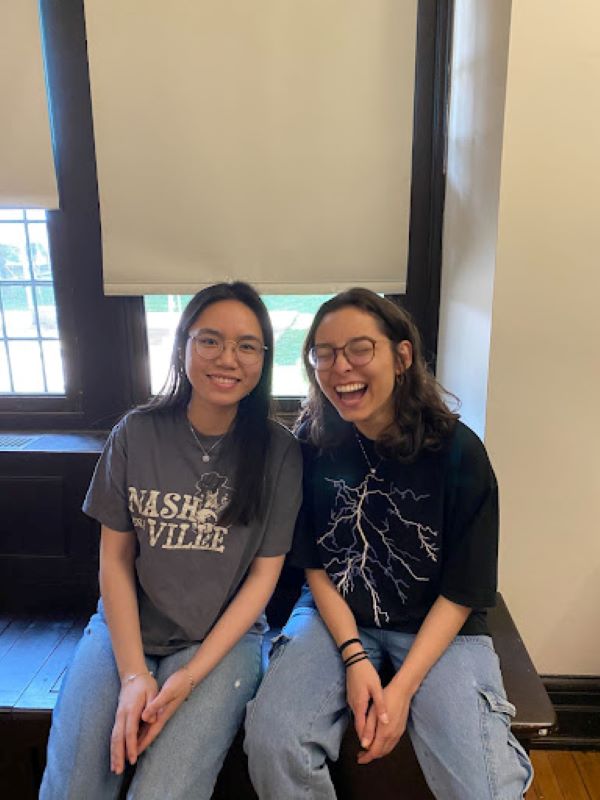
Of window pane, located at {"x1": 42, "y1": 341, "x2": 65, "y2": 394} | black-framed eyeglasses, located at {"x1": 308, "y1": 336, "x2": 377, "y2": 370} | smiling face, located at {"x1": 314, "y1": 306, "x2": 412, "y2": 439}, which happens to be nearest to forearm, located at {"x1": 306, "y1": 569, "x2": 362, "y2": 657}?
smiling face, located at {"x1": 314, "y1": 306, "x2": 412, "y2": 439}

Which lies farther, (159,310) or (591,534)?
(159,310)

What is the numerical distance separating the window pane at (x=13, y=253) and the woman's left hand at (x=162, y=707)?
4.49 ft

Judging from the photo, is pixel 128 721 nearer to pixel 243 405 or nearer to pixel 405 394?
pixel 243 405

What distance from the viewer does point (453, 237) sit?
66.8 inches

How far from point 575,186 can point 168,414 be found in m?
1.05

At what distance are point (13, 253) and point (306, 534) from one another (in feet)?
4.38

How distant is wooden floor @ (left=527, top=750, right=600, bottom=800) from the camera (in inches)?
58.4

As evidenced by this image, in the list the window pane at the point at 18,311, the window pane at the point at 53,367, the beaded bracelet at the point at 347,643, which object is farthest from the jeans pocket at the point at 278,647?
the window pane at the point at 18,311

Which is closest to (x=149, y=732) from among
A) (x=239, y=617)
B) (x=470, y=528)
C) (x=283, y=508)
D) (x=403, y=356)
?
(x=239, y=617)

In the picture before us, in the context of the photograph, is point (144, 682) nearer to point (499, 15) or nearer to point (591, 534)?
point (591, 534)

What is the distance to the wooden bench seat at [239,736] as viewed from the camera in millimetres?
1194

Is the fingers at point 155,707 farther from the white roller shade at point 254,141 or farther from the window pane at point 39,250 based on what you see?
the window pane at point 39,250

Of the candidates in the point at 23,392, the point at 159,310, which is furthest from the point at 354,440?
the point at 23,392

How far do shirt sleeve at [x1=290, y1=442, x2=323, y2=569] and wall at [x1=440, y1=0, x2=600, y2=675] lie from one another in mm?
491
